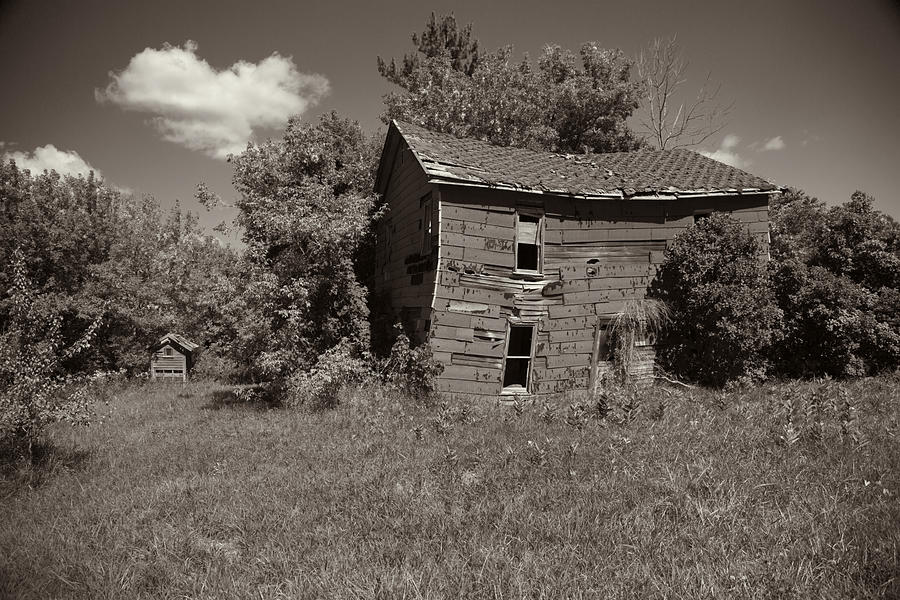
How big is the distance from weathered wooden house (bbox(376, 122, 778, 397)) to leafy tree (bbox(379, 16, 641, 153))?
9.64m

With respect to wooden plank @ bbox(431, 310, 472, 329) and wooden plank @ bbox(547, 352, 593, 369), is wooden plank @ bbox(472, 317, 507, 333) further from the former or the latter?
wooden plank @ bbox(547, 352, 593, 369)

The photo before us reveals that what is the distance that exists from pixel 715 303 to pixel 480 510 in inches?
391

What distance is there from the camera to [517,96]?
909 inches

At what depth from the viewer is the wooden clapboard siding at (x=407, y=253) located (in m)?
11.9

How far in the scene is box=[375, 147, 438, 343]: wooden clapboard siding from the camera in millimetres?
11898

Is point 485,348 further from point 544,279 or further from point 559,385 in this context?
point 544,279

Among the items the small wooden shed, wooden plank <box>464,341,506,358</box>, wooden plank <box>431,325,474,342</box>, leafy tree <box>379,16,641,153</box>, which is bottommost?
the small wooden shed

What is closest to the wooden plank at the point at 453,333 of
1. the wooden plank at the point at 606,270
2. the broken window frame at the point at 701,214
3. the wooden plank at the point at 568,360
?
the wooden plank at the point at 568,360

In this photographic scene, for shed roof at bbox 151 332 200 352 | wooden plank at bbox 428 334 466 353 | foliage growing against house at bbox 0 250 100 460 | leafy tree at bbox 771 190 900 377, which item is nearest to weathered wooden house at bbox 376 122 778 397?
wooden plank at bbox 428 334 466 353

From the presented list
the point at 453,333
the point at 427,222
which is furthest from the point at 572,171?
the point at 453,333

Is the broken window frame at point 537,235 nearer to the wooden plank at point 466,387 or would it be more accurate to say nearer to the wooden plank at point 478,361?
the wooden plank at point 478,361

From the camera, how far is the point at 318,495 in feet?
18.1

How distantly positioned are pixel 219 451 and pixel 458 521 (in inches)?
197

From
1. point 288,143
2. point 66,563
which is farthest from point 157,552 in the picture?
point 288,143
